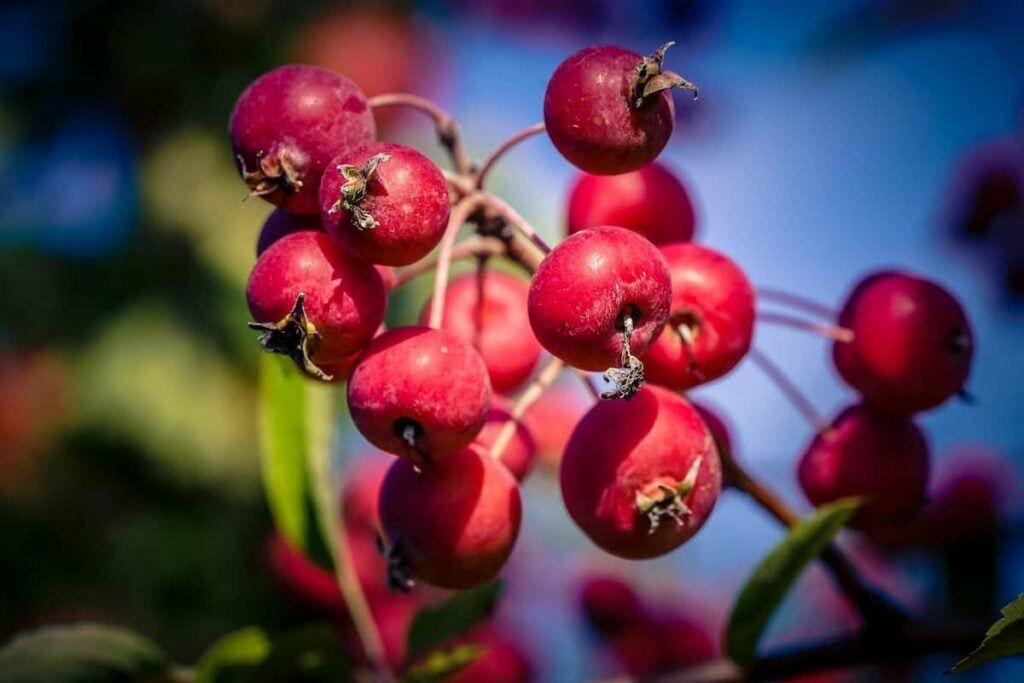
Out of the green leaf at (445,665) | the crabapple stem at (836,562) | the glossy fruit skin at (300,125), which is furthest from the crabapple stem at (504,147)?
the green leaf at (445,665)

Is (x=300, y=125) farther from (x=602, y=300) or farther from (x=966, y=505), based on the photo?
(x=966, y=505)

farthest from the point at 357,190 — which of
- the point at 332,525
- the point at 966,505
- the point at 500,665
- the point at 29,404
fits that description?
the point at 29,404

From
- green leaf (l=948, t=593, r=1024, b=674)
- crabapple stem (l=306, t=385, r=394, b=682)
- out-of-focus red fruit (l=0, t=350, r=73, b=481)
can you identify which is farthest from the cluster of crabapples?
out-of-focus red fruit (l=0, t=350, r=73, b=481)

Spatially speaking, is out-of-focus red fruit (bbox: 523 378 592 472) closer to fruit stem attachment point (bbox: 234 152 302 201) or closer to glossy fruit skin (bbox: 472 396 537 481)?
glossy fruit skin (bbox: 472 396 537 481)

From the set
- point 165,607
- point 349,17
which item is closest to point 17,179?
point 349,17

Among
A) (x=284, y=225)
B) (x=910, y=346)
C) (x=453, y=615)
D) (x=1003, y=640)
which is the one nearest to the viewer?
(x=1003, y=640)

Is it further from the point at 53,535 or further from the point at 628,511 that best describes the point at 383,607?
the point at 53,535

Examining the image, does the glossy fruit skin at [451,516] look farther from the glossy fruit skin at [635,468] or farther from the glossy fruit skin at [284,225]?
the glossy fruit skin at [284,225]
